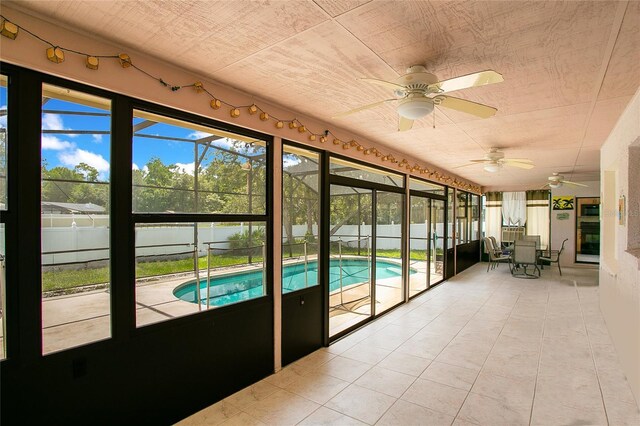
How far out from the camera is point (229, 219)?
2.63 metres

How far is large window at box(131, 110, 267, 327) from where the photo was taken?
2.21 m

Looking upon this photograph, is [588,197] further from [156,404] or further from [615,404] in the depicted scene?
[156,404]

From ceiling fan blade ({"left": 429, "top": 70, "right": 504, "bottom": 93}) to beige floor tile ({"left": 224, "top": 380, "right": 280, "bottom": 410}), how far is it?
100 inches

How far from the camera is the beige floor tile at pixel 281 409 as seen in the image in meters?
2.27

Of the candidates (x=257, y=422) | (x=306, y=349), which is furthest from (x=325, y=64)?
(x=306, y=349)

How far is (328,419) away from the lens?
227cm

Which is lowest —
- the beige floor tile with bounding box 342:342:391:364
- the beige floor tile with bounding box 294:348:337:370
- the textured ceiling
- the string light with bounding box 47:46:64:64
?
the beige floor tile with bounding box 294:348:337:370

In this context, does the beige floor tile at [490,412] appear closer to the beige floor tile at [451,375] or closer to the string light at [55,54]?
the beige floor tile at [451,375]

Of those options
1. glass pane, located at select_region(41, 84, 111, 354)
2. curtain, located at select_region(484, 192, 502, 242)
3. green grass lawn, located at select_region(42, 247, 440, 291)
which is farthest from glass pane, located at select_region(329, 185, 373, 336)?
curtain, located at select_region(484, 192, 502, 242)

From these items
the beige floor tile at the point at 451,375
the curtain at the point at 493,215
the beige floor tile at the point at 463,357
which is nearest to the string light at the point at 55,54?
the beige floor tile at the point at 451,375

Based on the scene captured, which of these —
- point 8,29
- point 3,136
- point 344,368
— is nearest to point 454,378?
point 344,368

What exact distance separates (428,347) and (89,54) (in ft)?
12.4

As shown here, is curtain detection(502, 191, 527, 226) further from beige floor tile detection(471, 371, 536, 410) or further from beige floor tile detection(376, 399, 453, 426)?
beige floor tile detection(376, 399, 453, 426)

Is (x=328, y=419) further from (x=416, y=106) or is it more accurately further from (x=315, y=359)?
(x=416, y=106)
